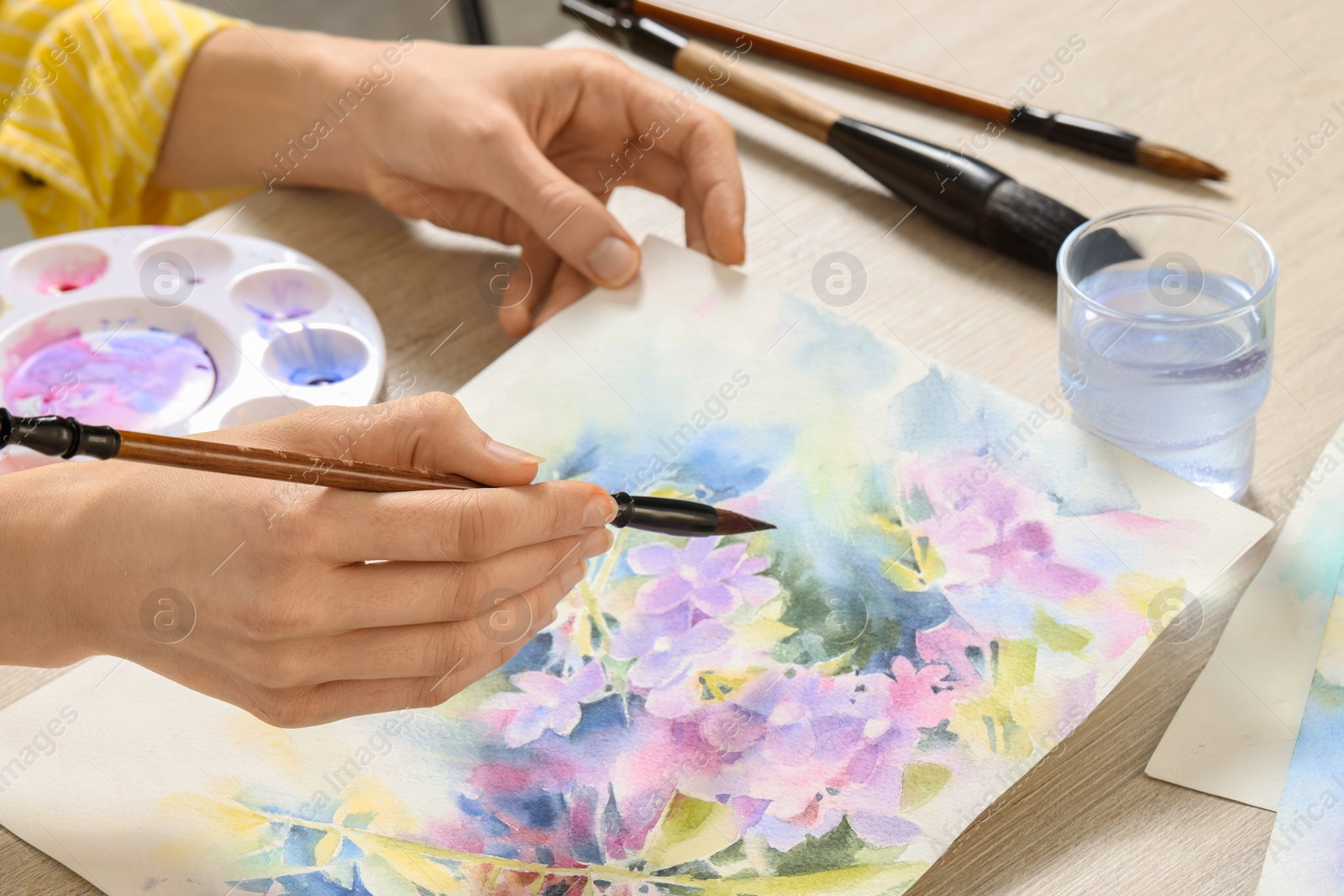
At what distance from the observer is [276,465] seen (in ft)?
1.46

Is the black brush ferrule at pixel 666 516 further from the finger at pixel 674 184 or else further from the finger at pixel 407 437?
the finger at pixel 674 184

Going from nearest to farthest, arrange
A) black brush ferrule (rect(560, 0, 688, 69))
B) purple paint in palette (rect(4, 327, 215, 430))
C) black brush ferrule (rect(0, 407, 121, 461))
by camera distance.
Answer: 1. black brush ferrule (rect(0, 407, 121, 461))
2. purple paint in palette (rect(4, 327, 215, 430))
3. black brush ferrule (rect(560, 0, 688, 69))

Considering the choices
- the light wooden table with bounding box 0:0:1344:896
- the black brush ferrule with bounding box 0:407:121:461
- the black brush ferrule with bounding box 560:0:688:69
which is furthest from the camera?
the black brush ferrule with bounding box 560:0:688:69

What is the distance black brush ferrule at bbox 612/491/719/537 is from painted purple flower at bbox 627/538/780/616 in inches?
1.4

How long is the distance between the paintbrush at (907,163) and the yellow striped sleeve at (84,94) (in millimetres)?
363

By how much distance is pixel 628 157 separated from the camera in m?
0.85

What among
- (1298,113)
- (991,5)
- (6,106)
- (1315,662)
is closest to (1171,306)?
(1315,662)

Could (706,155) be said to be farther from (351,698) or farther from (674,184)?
(351,698)

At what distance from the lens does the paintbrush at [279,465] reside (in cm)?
38

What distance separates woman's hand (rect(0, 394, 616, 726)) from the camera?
495 millimetres

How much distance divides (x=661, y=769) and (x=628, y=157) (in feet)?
1.63

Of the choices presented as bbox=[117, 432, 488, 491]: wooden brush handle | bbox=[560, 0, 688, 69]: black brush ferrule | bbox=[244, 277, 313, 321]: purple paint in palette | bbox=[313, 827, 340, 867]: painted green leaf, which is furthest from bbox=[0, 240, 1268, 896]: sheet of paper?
bbox=[560, 0, 688, 69]: black brush ferrule

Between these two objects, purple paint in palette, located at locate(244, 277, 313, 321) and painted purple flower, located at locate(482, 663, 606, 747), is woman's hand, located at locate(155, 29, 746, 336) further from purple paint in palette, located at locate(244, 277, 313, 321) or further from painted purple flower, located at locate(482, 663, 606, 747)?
painted purple flower, located at locate(482, 663, 606, 747)

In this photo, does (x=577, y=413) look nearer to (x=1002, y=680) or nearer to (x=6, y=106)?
(x=1002, y=680)
